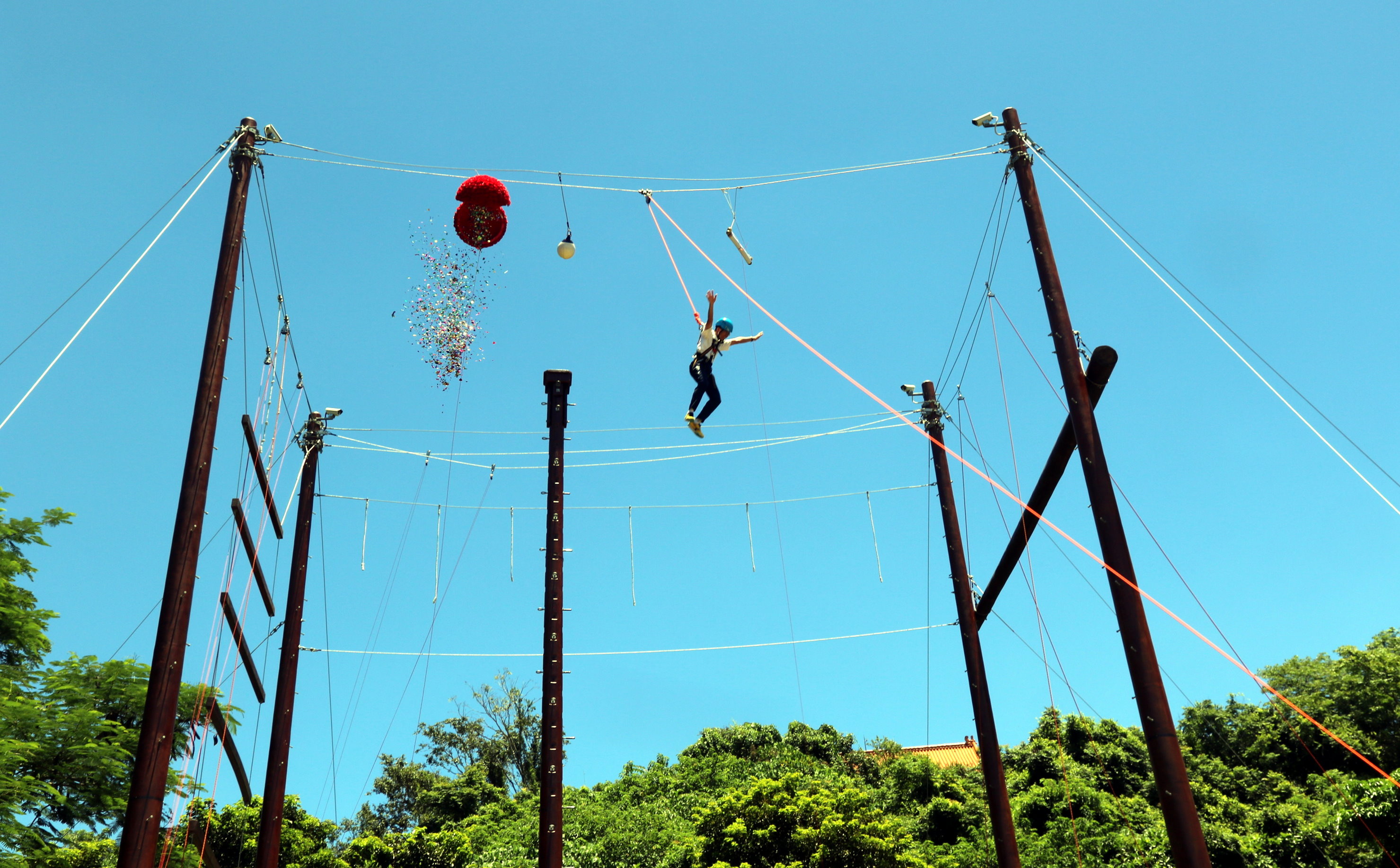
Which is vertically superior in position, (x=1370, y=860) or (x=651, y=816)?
(x=651, y=816)

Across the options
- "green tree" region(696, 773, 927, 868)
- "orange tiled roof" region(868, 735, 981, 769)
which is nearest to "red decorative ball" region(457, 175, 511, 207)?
"green tree" region(696, 773, 927, 868)

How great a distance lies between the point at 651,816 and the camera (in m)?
21.5

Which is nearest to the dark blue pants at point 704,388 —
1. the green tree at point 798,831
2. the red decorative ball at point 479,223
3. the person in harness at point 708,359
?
the person in harness at point 708,359

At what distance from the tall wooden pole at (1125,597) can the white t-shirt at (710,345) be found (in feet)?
12.0

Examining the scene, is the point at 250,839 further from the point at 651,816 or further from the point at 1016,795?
the point at 1016,795

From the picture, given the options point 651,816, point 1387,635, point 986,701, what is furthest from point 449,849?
point 1387,635

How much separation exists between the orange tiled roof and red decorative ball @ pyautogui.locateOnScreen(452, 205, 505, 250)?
3284 cm

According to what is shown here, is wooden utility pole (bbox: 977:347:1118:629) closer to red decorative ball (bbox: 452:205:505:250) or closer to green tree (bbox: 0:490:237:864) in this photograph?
red decorative ball (bbox: 452:205:505:250)

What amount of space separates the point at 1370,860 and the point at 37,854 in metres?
21.4

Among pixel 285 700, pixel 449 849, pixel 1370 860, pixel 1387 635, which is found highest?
pixel 1387 635

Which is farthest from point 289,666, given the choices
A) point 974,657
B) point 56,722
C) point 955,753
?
point 955,753

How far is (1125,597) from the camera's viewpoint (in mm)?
7930

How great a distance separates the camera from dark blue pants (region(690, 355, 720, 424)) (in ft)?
36.9

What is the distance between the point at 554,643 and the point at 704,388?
3.63m
